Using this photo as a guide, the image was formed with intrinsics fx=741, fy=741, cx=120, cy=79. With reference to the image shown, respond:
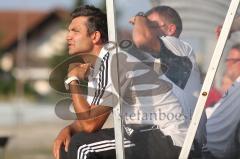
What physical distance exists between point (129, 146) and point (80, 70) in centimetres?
49

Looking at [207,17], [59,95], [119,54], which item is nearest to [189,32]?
[207,17]

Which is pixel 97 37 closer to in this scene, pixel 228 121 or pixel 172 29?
pixel 172 29

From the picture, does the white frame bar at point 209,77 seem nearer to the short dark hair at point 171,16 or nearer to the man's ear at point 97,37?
the short dark hair at point 171,16

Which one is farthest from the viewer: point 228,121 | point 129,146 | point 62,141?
point 228,121

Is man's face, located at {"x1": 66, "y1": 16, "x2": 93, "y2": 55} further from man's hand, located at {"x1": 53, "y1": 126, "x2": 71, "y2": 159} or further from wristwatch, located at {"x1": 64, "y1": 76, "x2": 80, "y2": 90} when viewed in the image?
man's hand, located at {"x1": 53, "y1": 126, "x2": 71, "y2": 159}

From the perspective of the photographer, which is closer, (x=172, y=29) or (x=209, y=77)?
(x=209, y=77)

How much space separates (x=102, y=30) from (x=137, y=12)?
0.23 m

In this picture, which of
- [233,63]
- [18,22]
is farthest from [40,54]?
[233,63]

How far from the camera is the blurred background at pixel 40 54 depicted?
159 inches

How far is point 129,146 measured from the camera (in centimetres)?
389

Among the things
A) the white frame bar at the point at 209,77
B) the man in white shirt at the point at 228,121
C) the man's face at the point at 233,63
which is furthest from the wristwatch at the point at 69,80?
the man's face at the point at 233,63

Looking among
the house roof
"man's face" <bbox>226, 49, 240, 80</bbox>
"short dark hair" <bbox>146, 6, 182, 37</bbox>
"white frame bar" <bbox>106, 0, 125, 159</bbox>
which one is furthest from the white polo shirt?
the house roof

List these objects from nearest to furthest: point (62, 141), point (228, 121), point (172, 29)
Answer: point (172, 29), point (62, 141), point (228, 121)

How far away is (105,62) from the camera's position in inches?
153
